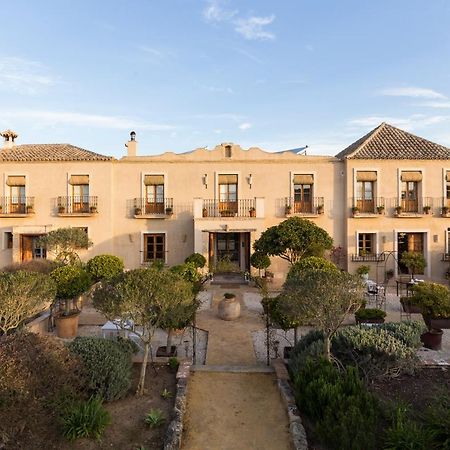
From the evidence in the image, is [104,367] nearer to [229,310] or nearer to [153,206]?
[229,310]

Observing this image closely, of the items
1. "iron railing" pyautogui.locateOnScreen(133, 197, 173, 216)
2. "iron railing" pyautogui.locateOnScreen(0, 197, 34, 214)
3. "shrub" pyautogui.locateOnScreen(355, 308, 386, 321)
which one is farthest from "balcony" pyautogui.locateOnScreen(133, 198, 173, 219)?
"shrub" pyautogui.locateOnScreen(355, 308, 386, 321)

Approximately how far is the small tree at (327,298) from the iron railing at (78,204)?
14.9 m

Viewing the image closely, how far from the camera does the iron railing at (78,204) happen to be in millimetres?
18625

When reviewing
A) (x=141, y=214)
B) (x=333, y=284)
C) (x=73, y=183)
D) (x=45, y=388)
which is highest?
(x=73, y=183)

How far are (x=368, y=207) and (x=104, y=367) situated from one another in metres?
16.9

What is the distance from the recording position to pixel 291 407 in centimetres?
584

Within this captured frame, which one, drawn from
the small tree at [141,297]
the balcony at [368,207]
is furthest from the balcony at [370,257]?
the small tree at [141,297]

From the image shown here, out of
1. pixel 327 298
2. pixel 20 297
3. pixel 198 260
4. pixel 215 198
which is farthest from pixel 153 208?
pixel 327 298

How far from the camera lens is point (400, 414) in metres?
4.90

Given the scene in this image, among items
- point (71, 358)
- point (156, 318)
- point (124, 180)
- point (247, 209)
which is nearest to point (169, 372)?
point (156, 318)

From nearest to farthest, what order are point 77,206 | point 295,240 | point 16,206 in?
point 295,240
point 77,206
point 16,206

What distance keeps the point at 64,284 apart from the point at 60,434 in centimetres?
630

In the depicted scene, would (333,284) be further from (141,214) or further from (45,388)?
(141,214)

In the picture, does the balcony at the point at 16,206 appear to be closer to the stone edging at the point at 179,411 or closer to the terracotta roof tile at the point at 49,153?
the terracotta roof tile at the point at 49,153
